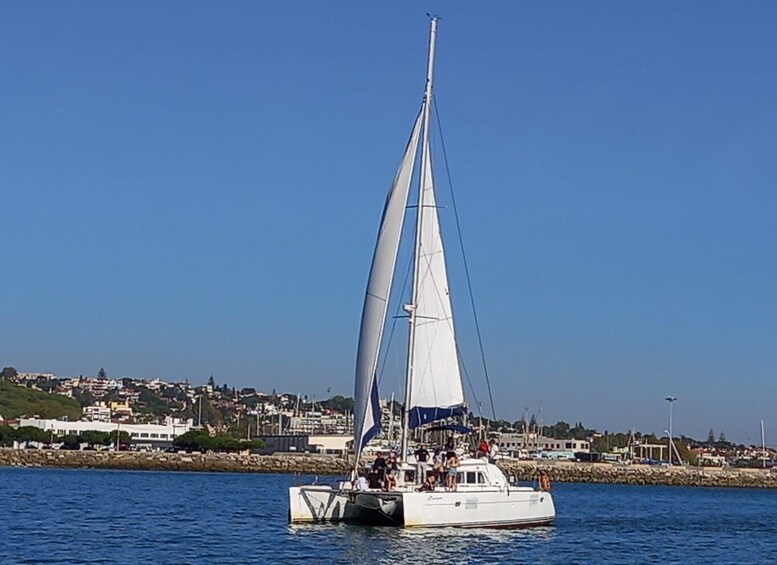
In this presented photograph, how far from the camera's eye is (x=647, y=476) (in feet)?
432

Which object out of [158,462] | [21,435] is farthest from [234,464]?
[21,435]

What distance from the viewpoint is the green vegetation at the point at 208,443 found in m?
145

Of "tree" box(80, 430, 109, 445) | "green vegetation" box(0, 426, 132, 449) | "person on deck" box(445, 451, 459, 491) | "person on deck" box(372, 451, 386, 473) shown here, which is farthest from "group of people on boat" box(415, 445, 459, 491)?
"tree" box(80, 430, 109, 445)

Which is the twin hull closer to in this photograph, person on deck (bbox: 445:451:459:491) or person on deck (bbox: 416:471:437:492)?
person on deck (bbox: 416:471:437:492)

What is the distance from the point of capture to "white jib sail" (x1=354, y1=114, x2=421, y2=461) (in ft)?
124

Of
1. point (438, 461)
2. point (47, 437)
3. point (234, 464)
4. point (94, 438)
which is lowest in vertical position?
point (438, 461)

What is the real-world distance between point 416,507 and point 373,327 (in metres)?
5.57

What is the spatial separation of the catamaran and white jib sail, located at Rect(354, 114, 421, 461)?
30 millimetres

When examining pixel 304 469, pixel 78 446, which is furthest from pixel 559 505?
pixel 78 446

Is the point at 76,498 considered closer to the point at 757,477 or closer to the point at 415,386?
the point at 415,386

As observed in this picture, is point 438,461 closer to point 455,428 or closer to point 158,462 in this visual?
point 455,428

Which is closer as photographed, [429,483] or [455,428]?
[429,483]

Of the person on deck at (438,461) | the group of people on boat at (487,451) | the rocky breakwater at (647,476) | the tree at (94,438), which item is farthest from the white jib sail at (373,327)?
the tree at (94,438)

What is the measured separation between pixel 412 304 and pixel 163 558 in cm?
1266
